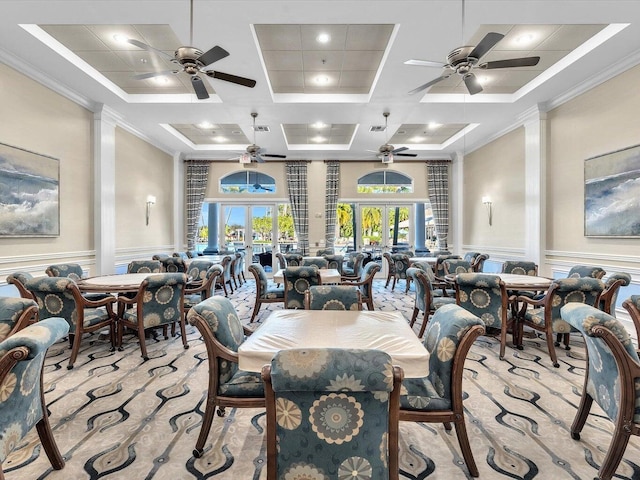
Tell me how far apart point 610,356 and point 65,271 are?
18.7 ft

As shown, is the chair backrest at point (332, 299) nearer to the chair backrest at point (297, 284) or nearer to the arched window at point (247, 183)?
the chair backrest at point (297, 284)

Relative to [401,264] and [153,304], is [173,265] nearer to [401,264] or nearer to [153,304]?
[153,304]

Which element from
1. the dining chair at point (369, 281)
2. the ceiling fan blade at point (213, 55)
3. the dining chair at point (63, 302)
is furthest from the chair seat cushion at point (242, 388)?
the dining chair at point (369, 281)

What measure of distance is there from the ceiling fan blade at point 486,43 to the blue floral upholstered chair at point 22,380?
3778 millimetres

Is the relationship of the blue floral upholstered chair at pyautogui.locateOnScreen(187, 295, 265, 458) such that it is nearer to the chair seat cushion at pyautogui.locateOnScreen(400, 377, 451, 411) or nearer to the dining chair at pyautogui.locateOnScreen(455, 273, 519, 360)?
the chair seat cushion at pyautogui.locateOnScreen(400, 377, 451, 411)

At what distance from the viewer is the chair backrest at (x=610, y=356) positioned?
1646mm

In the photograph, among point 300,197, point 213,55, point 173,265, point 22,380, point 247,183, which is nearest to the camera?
point 22,380

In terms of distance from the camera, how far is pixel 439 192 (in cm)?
926

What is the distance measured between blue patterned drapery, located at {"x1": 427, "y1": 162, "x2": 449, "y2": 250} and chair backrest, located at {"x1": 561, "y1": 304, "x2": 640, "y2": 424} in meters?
7.59

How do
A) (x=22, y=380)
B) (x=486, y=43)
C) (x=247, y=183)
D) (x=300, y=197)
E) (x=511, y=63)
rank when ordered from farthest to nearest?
1. (x=247, y=183)
2. (x=300, y=197)
3. (x=511, y=63)
4. (x=486, y=43)
5. (x=22, y=380)

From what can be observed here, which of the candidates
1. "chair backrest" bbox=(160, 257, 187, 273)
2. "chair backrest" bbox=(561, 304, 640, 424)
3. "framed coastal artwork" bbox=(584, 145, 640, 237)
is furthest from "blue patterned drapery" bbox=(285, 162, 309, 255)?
"chair backrest" bbox=(561, 304, 640, 424)

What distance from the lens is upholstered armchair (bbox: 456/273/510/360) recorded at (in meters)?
3.46

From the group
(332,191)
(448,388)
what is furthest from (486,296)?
(332,191)

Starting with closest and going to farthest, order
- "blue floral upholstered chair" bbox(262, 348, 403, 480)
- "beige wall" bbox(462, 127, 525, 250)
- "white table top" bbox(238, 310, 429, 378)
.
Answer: "blue floral upholstered chair" bbox(262, 348, 403, 480), "white table top" bbox(238, 310, 429, 378), "beige wall" bbox(462, 127, 525, 250)
